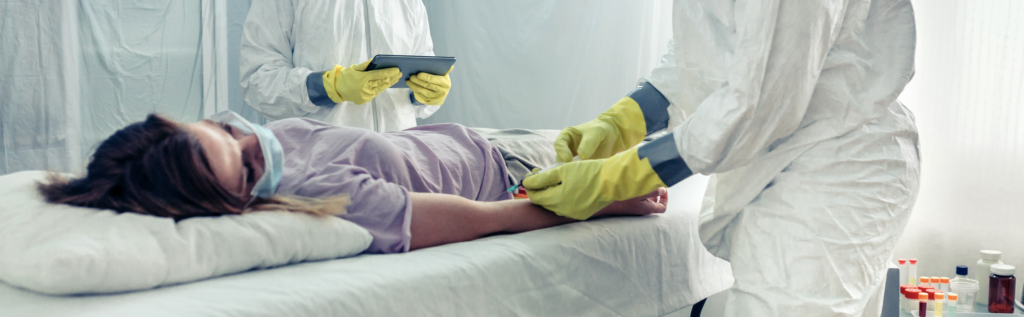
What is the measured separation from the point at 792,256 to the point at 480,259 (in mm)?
472

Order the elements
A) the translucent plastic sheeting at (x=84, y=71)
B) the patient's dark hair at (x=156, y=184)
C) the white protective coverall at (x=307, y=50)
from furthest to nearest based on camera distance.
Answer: the white protective coverall at (x=307, y=50) → the translucent plastic sheeting at (x=84, y=71) → the patient's dark hair at (x=156, y=184)

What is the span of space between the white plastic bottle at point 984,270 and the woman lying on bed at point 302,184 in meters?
1.45

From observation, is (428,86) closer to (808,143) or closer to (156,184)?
(156,184)

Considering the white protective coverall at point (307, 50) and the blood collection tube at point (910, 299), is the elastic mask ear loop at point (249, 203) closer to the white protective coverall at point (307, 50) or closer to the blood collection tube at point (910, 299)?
the white protective coverall at point (307, 50)

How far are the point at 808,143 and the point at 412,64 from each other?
3.79 feet

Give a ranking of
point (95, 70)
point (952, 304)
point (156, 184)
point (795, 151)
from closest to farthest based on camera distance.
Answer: point (156, 184) → point (795, 151) → point (952, 304) → point (95, 70)

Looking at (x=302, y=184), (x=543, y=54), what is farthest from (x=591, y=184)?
(x=543, y=54)

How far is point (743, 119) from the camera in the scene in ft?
3.03

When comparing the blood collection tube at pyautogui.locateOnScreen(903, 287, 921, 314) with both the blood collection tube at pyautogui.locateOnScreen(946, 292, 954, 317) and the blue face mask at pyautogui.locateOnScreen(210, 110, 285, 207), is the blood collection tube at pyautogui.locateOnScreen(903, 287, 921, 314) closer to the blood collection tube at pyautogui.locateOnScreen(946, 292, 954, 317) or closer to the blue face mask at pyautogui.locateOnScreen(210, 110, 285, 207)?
the blood collection tube at pyautogui.locateOnScreen(946, 292, 954, 317)

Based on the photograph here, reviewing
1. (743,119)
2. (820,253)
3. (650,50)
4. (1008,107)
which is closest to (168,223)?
(743,119)

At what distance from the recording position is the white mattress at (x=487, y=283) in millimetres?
708

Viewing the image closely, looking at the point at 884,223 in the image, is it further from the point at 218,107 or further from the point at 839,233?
the point at 218,107

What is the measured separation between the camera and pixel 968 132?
84.1 inches

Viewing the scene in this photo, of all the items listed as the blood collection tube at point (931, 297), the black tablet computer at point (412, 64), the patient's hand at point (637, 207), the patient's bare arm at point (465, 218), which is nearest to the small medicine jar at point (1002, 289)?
the blood collection tube at point (931, 297)
